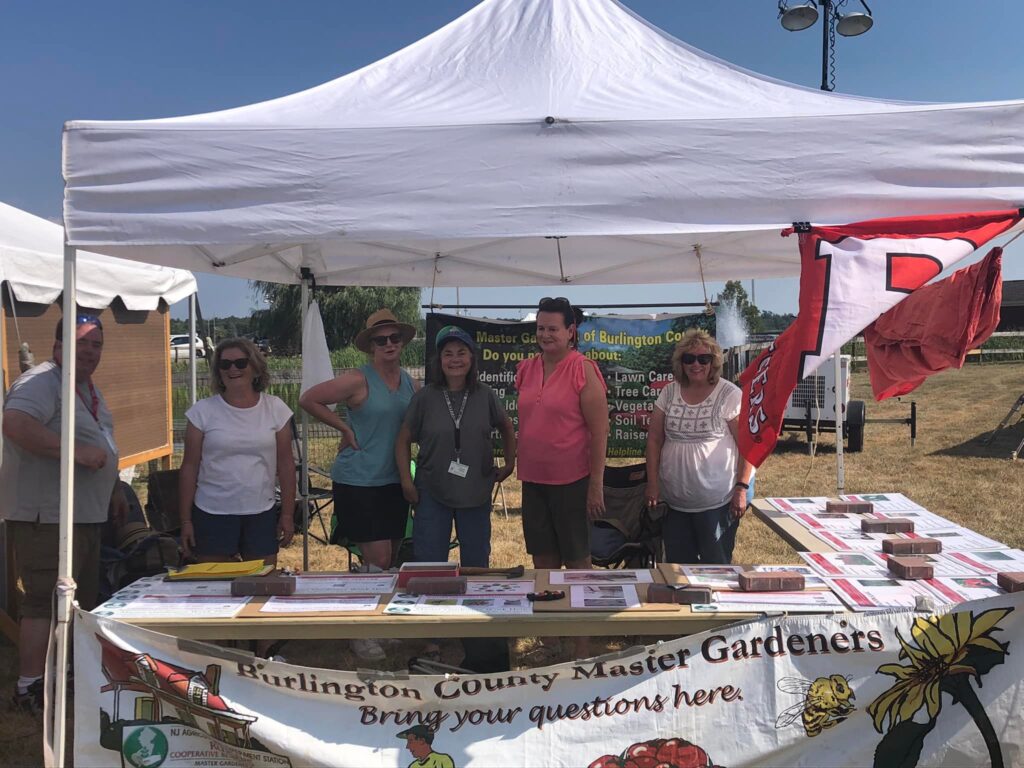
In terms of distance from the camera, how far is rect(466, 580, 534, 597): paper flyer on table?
Result: 2480 mm

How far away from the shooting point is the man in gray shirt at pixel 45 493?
281 cm

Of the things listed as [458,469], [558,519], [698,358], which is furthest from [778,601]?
[458,469]

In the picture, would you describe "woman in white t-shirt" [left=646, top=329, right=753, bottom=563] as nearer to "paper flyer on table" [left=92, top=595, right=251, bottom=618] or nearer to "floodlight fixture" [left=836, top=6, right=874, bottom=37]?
"paper flyer on table" [left=92, top=595, right=251, bottom=618]

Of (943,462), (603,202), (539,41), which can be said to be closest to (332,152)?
(603,202)

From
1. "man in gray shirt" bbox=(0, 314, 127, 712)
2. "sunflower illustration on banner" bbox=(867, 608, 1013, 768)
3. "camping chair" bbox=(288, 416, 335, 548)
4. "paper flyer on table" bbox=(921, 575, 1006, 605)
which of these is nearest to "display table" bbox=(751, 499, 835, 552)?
"paper flyer on table" bbox=(921, 575, 1006, 605)

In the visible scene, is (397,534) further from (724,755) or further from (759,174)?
(759,174)

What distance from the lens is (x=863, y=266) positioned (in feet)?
7.34

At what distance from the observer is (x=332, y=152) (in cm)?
230

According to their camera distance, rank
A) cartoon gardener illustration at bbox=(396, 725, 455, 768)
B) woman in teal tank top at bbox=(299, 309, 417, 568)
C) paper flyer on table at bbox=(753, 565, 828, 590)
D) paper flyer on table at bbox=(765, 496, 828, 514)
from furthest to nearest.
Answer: paper flyer on table at bbox=(765, 496, 828, 514) < woman in teal tank top at bbox=(299, 309, 417, 568) < paper flyer on table at bbox=(753, 565, 828, 590) < cartoon gardener illustration at bbox=(396, 725, 455, 768)

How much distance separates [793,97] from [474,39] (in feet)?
4.08

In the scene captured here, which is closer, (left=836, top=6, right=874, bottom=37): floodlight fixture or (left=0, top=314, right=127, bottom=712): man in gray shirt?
(left=0, top=314, right=127, bottom=712): man in gray shirt

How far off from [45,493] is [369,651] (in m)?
1.51

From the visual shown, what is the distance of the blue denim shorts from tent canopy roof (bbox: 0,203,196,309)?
6.75 feet

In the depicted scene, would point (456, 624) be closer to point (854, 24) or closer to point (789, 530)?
point (789, 530)
